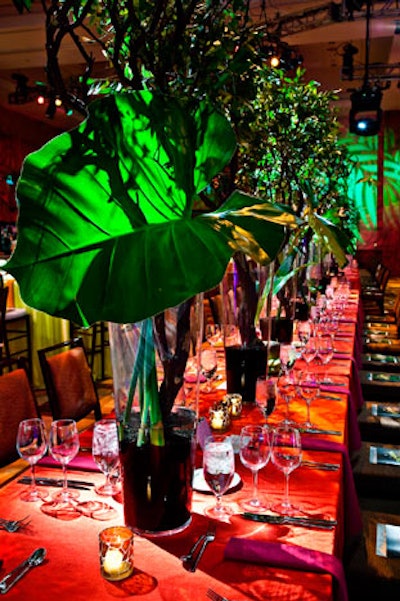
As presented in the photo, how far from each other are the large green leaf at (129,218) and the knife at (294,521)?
→ 61 centimetres

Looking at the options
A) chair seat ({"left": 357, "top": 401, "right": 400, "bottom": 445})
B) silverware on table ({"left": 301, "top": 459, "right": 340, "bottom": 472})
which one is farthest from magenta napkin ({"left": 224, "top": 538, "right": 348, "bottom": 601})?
chair seat ({"left": 357, "top": 401, "right": 400, "bottom": 445})

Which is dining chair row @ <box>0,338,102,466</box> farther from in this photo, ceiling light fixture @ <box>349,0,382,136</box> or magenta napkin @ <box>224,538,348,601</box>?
ceiling light fixture @ <box>349,0,382,136</box>

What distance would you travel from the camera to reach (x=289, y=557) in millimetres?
1177

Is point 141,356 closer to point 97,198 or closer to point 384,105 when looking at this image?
point 97,198

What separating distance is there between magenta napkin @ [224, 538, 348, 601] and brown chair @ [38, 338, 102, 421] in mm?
1451

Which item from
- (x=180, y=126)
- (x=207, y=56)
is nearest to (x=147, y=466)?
(x=180, y=126)

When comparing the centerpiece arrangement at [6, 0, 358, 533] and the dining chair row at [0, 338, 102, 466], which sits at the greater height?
the centerpiece arrangement at [6, 0, 358, 533]

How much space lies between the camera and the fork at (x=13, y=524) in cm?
131

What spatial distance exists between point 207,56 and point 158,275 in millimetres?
870

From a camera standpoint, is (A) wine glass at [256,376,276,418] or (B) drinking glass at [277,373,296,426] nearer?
(A) wine glass at [256,376,276,418]

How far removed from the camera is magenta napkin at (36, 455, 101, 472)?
1.62 m

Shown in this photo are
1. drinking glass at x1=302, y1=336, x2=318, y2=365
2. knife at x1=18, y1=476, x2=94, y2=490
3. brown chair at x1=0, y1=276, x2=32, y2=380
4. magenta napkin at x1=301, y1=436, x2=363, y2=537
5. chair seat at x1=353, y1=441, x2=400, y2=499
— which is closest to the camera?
knife at x1=18, y1=476, x2=94, y2=490

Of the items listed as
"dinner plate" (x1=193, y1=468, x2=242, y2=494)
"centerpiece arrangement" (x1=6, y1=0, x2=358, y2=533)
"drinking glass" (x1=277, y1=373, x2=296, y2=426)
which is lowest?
"dinner plate" (x1=193, y1=468, x2=242, y2=494)

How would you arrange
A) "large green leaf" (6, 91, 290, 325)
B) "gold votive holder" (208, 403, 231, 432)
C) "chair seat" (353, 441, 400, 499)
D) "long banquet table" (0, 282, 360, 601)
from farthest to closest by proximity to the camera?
"chair seat" (353, 441, 400, 499)
"gold votive holder" (208, 403, 231, 432)
"long banquet table" (0, 282, 360, 601)
"large green leaf" (6, 91, 290, 325)
